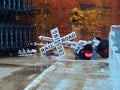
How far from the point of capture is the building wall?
12617 millimetres

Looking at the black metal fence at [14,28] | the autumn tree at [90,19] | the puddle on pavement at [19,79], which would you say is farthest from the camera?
the autumn tree at [90,19]

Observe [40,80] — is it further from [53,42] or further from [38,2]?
[38,2]

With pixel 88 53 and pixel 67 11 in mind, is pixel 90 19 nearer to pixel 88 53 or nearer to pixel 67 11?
pixel 67 11

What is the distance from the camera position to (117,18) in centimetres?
1265

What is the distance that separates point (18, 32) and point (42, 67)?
2.95m

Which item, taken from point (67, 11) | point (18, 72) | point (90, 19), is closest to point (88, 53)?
point (18, 72)

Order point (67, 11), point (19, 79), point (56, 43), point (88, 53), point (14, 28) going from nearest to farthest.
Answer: point (19, 79)
point (88, 53)
point (14, 28)
point (56, 43)
point (67, 11)

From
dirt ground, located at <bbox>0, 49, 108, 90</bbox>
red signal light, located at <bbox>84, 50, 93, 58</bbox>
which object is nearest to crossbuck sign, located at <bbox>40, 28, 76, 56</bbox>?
dirt ground, located at <bbox>0, 49, 108, 90</bbox>

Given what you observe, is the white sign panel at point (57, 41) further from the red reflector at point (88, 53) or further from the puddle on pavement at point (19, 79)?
the puddle on pavement at point (19, 79)

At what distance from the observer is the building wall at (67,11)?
1262cm

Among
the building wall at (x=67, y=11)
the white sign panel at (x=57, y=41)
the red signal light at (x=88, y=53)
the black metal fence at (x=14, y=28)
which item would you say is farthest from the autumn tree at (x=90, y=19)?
the red signal light at (x=88, y=53)

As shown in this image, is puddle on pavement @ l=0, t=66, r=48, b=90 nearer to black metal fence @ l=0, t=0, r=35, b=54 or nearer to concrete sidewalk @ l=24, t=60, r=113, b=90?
concrete sidewalk @ l=24, t=60, r=113, b=90

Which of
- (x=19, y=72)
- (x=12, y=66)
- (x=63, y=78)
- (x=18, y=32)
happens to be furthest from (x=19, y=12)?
(x=63, y=78)

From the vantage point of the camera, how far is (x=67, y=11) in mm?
12727
